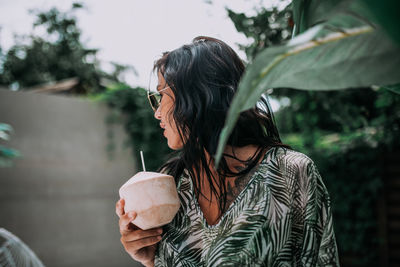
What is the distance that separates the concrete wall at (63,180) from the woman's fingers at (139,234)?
4.47 meters

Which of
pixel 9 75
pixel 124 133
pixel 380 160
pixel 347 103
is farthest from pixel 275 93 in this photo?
pixel 9 75

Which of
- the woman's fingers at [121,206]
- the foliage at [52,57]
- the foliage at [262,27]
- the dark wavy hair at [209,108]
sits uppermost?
the foliage at [52,57]

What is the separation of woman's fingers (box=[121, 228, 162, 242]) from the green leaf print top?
85mm

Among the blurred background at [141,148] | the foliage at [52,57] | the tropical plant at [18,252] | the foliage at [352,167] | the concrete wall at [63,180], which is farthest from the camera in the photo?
the foliage at [52,57]

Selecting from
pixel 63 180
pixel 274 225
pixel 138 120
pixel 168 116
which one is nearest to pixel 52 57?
pixel 138 120

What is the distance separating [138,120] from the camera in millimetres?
5988

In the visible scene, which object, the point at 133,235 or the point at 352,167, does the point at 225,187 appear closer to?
the point at 133,235

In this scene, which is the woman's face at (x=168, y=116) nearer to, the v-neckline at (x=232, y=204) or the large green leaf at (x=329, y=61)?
the v-neckline at (x=232, y=204)

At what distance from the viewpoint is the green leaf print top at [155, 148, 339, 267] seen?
92 cm

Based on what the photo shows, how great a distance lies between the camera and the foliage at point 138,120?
19.0 feet

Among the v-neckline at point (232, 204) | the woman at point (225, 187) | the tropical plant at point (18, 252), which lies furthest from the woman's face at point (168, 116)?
the tropical plant at point (18, 252)

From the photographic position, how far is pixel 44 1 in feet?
57.3

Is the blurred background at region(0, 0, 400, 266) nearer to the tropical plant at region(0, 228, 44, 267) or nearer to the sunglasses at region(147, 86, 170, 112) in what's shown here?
the tropical plant at region(0, 228, 44, 267)

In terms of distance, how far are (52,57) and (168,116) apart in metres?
18.2
